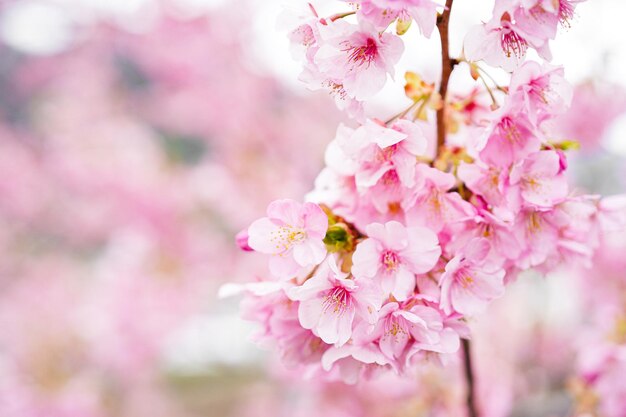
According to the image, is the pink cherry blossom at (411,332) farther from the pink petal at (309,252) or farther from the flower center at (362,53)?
the flower center at (362,53)

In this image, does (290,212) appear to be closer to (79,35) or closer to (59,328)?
(59,328)

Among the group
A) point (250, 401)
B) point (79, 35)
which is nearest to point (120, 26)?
point (79, 35)

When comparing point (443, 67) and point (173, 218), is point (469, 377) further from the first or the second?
point (173, 218)

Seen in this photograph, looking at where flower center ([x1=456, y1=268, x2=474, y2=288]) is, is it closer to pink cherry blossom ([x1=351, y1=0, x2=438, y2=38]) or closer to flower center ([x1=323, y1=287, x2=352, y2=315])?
flower center ([x1=323, y1=287, x2=352, y2=315])

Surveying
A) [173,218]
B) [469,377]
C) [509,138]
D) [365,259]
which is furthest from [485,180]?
[173,218]

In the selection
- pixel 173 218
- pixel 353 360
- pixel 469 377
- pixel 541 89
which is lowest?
pixel 173 218

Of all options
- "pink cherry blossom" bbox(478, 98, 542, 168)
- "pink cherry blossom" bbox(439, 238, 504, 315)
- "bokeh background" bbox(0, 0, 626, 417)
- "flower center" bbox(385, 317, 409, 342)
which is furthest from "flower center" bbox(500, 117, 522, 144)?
"bokeh background" bbox(0, 0, 626, 417)
